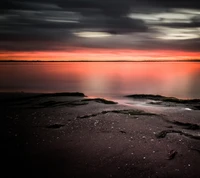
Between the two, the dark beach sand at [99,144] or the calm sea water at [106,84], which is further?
the calm sea water at [106,84]

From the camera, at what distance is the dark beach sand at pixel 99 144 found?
4.53 metres

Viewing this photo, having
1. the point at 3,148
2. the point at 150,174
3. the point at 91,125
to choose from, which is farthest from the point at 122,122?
the point at 3,148

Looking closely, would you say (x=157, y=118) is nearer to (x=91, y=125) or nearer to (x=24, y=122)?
(x=91, y=125)

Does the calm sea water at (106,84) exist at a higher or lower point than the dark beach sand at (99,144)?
lower

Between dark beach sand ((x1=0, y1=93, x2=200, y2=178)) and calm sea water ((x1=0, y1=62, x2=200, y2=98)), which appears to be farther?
calm sea water ((x1=0, y1=62, x2=200, y2=98))

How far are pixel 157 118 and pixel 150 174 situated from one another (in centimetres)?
388

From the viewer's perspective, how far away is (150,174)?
4402 millimetres

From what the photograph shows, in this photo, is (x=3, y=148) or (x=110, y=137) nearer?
(x=3, y=148)

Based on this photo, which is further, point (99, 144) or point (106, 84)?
point (106, 84)

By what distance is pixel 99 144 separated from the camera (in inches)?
226

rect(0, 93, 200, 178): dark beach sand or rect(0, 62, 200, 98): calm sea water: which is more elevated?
rect(0, 93, 200, 178): dark beach sand

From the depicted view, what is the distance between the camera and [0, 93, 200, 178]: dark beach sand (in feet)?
14.9

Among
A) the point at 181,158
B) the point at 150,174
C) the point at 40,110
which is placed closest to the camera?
the point at 150,174

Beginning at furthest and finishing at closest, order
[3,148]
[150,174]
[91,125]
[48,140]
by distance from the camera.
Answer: [91,125] < [48,140] < [3,148] < [150,174]
